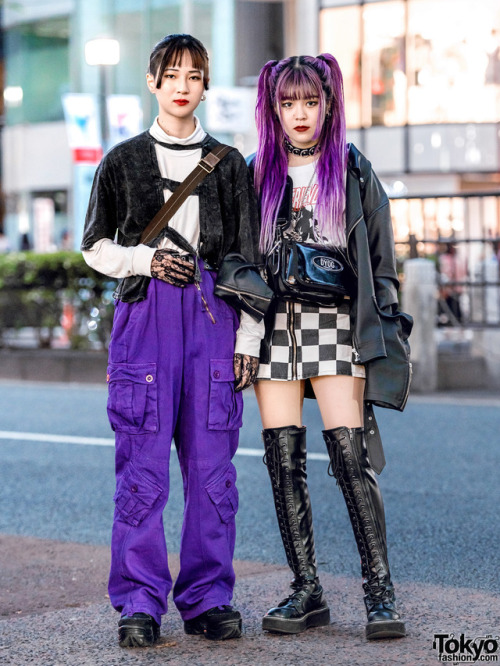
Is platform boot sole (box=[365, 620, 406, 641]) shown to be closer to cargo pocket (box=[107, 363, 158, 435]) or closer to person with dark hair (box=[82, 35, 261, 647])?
person with dark hair (box=[82, 35, 261, 647])

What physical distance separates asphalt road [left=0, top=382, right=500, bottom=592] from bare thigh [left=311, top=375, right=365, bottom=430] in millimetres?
1043

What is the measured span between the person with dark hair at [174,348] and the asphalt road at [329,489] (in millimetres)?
1135

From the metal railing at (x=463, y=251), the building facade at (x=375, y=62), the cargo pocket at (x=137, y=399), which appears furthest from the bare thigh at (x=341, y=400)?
the building facade at (x=375, y=62)

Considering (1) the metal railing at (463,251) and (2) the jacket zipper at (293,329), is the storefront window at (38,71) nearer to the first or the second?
(1) the metal railing at (463,251)

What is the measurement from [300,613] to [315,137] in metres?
1.59

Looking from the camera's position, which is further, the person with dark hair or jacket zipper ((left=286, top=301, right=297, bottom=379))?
jacket zipper ((left=286, top=301, right=297, bottom=379))

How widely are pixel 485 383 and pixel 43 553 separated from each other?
717 cm

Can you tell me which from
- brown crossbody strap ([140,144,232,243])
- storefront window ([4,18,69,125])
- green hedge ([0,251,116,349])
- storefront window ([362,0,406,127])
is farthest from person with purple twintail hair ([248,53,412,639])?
storefront window ([4,18,69,125])

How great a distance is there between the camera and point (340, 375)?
147 inches

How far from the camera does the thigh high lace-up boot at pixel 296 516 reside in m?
3.74

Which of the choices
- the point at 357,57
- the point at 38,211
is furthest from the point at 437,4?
the point at 38,211

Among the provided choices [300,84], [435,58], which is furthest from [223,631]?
[435,58]

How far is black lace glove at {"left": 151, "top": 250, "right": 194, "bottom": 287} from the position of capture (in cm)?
356

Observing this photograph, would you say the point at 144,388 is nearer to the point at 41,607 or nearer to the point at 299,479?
the point at 299,479
